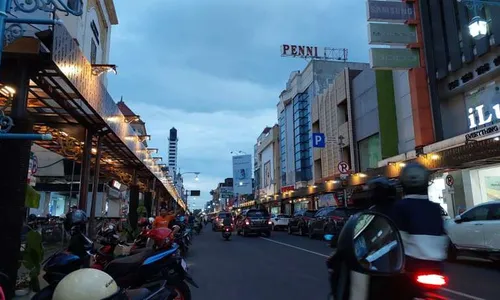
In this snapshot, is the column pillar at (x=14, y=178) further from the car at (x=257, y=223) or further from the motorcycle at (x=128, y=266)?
the car at (x=257, y=223)

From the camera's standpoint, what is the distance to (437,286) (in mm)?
3127

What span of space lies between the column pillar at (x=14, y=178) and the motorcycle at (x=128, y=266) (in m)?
1.73

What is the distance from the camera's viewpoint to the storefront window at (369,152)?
32.0 m

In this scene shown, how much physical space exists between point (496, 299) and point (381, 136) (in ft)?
72.9

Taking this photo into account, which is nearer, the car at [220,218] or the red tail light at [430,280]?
the red tail light at [430,280]

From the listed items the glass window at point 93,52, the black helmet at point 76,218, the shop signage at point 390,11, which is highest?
the shop signage at point 390,11

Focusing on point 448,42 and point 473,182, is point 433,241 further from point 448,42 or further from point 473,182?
point 448,42

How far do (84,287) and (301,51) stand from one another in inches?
2181

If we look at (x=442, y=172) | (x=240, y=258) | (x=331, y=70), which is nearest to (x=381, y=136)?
(x=442, y=172)

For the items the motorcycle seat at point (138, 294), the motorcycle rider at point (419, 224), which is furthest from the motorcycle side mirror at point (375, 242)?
the motorcycle seat at point (138, 294)

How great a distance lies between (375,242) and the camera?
110 inches

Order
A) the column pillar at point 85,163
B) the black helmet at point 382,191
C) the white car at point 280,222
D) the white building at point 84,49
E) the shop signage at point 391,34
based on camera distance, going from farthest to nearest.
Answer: the white car at point 280,222, the shop signage at point 391,34, the white building at point 84,49, the column pillar at point 85,163, the black helmet at point 382,191

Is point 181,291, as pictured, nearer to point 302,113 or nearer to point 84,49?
point 84,49

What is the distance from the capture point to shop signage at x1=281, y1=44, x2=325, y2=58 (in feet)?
183
